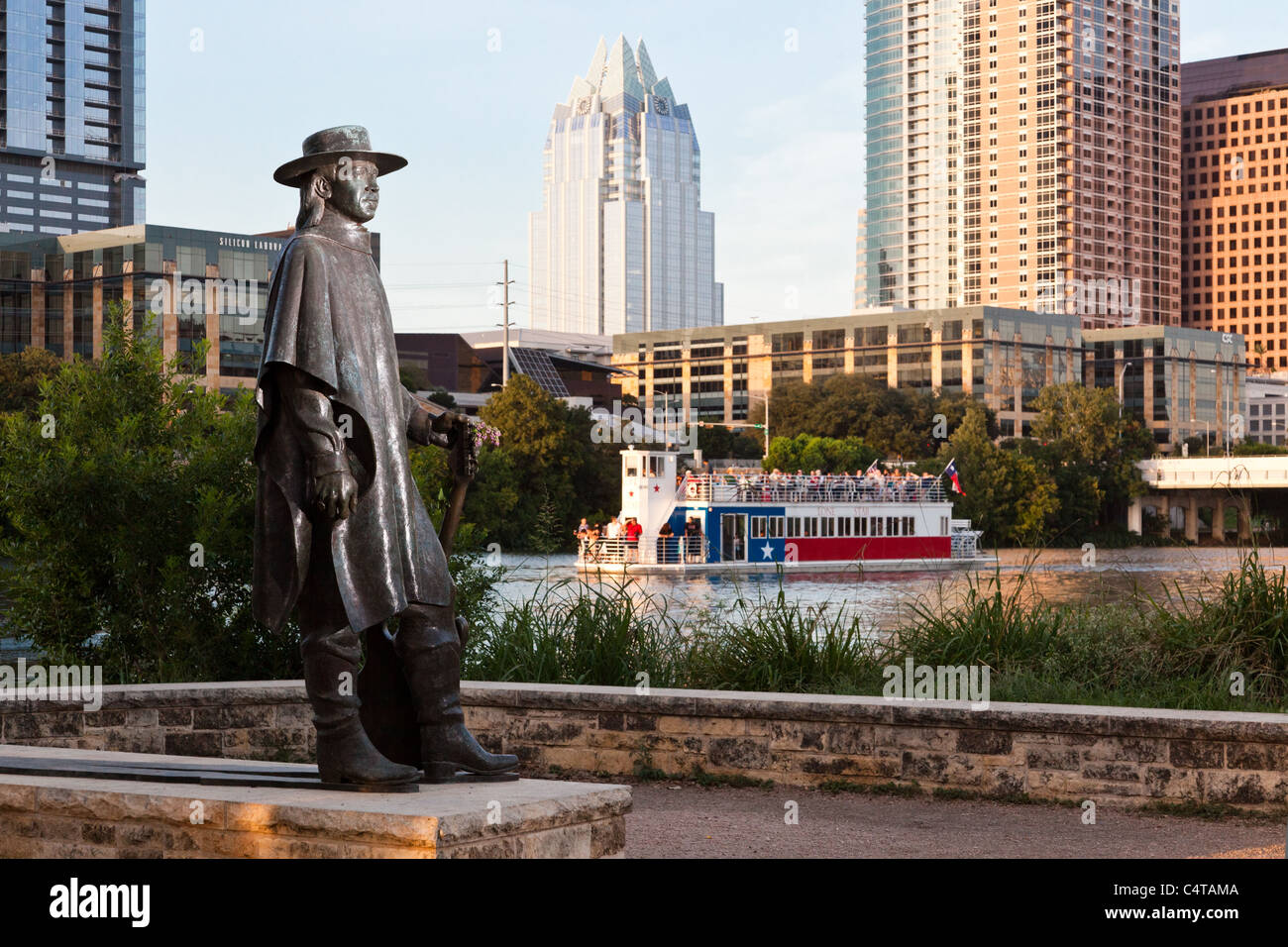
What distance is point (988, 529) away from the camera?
79.7m

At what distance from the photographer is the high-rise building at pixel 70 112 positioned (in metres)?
153

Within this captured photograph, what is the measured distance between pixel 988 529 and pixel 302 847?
77.1m

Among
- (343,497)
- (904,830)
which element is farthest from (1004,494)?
(343,497)

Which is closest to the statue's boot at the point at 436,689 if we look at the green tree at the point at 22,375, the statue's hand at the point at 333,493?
the statue's hand at the point at 333,493

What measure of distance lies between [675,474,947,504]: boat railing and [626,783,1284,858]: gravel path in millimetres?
48129

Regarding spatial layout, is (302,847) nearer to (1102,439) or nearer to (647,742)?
(647,742)

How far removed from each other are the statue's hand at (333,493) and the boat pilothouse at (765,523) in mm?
43996

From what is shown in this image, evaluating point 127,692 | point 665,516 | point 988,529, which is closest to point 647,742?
point 127,692

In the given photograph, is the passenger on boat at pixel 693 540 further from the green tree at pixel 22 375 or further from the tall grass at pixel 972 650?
the tall grass at pixel 972 650

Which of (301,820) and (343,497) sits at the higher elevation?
(343,497)

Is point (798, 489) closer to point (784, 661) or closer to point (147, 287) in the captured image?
point (147, 287)

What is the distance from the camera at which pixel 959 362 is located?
137375 mm

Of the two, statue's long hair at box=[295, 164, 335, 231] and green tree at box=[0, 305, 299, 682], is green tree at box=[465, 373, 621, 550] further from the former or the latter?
statue's long hair at box=[295, 164, 335, 231]

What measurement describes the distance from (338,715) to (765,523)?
2062 inches
